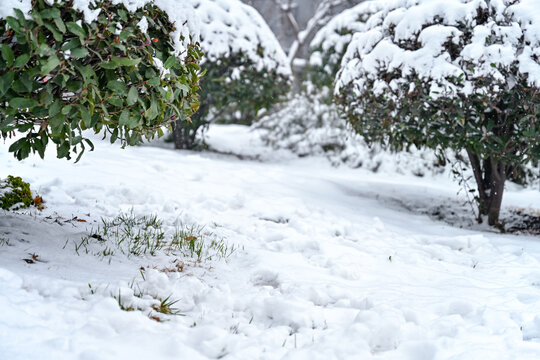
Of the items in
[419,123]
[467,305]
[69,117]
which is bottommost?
[467,305]

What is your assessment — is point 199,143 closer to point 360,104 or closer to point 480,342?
point 360,104

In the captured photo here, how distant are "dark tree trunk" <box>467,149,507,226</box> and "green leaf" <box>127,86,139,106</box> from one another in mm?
3788

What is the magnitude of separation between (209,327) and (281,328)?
0.36 metres

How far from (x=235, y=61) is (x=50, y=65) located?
6030 mm

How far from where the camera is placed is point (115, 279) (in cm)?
200

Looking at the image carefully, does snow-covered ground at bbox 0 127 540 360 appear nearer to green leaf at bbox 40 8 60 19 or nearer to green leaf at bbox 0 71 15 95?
green leaf at bbox 0 71 15 95

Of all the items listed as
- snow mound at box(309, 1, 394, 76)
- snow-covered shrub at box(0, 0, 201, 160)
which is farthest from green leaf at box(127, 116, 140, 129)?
snow mound at box(309, 1, 394, 76)

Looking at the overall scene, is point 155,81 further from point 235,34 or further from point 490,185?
point 235,34

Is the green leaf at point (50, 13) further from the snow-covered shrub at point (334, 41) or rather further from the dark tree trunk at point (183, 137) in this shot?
the snow-covered shrub at point (334, 41)

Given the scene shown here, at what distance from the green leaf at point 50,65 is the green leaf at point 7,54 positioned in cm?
16

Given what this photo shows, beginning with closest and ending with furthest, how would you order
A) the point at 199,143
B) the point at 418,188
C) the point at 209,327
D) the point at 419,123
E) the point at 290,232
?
the point at 209,327 < the point at 290,232 < the point at 419,123 < the point at 418,188 < the point at 199,143

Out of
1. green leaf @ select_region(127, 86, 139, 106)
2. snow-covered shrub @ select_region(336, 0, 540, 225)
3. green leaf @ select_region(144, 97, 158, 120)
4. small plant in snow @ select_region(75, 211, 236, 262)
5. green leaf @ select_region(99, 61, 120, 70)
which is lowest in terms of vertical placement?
small plant in snow @ select_region(75, 211, 236, 262)

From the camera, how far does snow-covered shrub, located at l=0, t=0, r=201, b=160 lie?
1.71 m

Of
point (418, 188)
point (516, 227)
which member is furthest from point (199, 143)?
point (516, 227)
